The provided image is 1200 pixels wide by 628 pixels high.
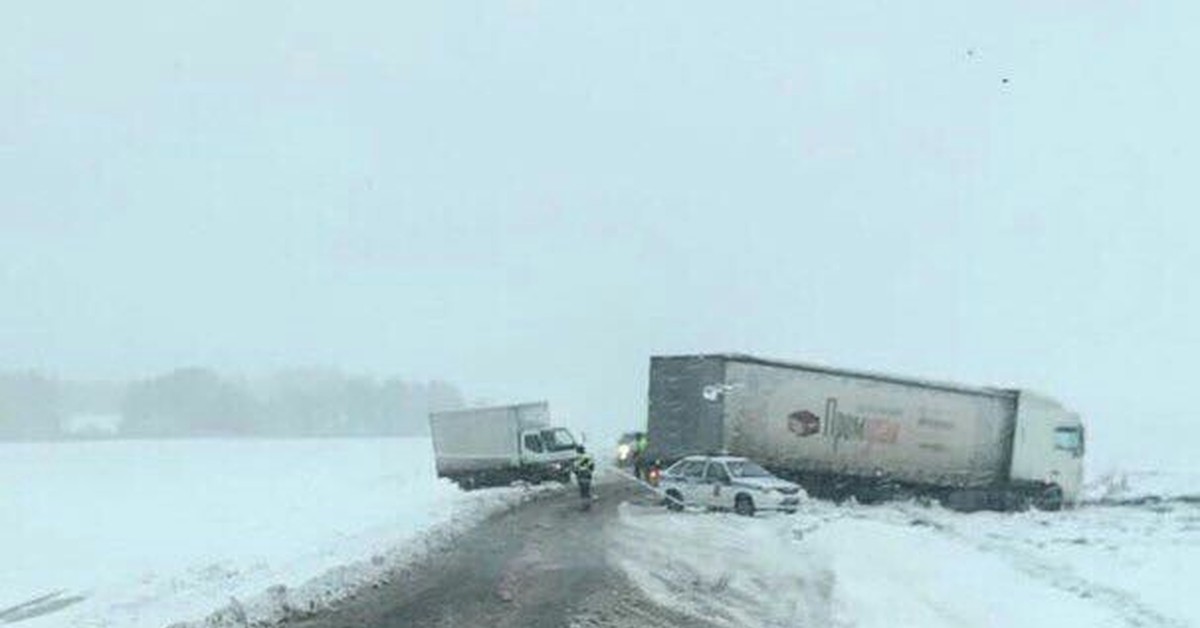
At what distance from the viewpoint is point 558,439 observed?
46156 mm

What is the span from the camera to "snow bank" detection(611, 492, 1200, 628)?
55.2 feet

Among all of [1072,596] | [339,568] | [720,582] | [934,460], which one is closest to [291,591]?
[339,568]

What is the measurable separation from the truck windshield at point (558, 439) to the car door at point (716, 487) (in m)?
12.0

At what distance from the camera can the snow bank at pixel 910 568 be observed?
16828 mm

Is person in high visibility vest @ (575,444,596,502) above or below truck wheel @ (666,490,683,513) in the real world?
above

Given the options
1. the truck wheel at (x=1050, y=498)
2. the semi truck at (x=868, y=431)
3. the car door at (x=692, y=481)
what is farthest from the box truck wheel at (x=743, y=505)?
the truck wheel at (x=1050, y=498)

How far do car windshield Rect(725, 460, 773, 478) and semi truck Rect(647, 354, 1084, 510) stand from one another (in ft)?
12.9

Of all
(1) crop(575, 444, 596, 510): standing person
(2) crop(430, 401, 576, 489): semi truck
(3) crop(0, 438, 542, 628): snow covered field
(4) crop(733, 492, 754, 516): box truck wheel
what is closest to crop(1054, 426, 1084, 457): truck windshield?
(4) crop(733, 492, 754, 516): box truck wheel

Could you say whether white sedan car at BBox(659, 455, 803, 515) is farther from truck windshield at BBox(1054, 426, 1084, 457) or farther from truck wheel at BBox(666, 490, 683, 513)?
truck windshield at BBox(1054, 426, 1084, 457)

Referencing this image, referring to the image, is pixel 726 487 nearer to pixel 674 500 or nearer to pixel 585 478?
pixel 674 500

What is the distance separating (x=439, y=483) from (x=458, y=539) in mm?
31599

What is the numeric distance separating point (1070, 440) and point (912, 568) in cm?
2080

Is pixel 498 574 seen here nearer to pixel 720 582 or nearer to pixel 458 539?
pixel 720 582

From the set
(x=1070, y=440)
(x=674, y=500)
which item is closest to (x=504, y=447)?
(x=674, y=500)
